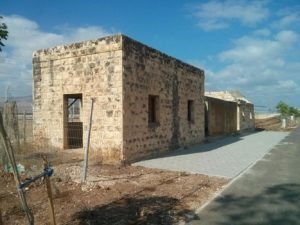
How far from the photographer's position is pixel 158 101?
13484 millimetres

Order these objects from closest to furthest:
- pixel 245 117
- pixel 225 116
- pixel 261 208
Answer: pixel 261 208 → pixel 225 116 → pixel 245 117

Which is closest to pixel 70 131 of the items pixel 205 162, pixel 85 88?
pixel 85 88

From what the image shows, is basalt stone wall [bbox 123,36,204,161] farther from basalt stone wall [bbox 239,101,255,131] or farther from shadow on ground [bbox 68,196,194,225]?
basalt stone wall [bbox 239,101,255,131]

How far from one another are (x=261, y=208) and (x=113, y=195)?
2994 mm

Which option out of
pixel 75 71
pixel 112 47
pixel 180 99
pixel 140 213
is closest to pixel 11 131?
pixel 75 71

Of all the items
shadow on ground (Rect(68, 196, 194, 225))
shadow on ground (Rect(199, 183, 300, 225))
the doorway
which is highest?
the doorway

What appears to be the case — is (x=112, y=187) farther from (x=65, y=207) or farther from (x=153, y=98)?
(x=153, y=98)

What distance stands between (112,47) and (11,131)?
4.23 m

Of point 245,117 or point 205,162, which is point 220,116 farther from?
point 205,162

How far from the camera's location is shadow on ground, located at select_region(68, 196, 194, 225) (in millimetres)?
5316

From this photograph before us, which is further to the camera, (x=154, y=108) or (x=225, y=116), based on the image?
(x=225, y=116)

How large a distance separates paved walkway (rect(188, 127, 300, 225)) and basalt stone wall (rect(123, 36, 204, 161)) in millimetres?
3994

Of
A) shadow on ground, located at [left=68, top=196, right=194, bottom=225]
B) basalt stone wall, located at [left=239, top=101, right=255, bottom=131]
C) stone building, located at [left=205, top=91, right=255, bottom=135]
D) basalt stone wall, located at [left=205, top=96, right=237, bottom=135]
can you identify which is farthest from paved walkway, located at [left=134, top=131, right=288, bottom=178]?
basalt stone wall, located at [left=239, top=101, right=255, bottom=131]

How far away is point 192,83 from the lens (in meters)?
17.3
